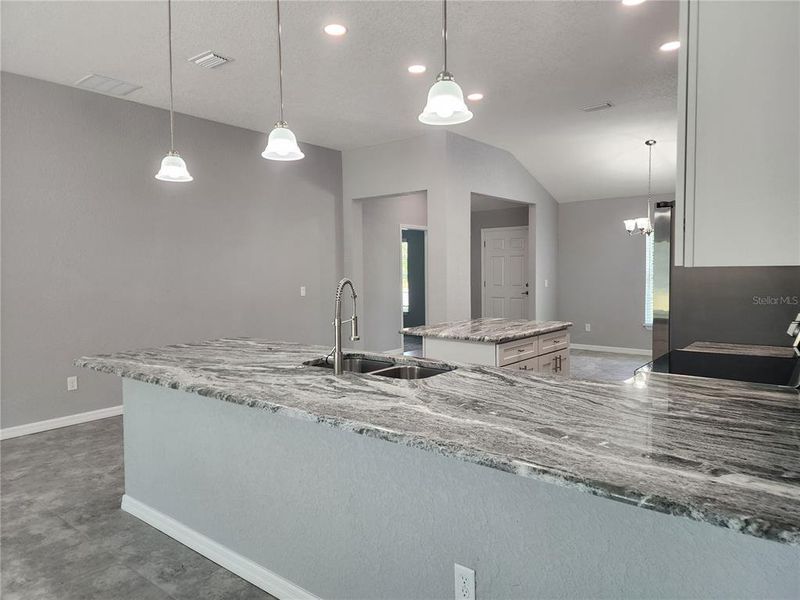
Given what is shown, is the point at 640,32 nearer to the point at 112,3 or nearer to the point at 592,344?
the point at 112,3

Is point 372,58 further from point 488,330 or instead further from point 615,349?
point 615,349

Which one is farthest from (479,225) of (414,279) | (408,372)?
(408,372)

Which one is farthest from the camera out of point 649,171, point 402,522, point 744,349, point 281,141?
point 649,171

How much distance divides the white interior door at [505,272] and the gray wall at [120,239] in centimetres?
418

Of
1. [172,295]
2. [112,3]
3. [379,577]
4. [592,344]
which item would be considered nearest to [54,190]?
[172,295]

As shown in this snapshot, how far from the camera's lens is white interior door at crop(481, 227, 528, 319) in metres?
8.94

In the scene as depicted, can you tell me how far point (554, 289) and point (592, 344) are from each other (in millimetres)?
1057

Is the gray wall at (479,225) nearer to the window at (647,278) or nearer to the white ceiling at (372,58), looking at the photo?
the window at (647,278)

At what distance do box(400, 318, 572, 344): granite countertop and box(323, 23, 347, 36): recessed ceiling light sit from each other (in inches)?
80.3

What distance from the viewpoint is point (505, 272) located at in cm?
917

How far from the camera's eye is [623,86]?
4500 millimetres

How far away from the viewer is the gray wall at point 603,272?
7.94 meters

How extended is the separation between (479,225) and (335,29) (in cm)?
648

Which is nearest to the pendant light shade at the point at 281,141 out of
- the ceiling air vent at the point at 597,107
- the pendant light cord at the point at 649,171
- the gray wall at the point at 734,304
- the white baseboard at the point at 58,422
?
the gray wall at the point at 734,304
